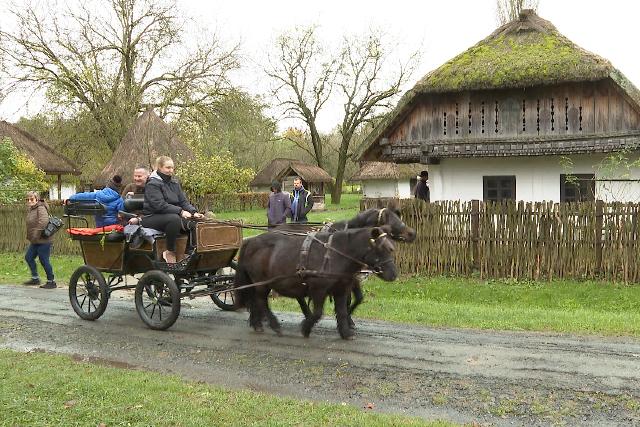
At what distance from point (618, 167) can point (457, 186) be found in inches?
163

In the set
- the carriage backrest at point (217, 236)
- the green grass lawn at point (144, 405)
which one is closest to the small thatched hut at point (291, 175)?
the carriage backrest at point (217, 236)

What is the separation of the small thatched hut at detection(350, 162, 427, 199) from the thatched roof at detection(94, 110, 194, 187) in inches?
852

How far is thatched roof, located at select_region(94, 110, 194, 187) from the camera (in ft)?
88.8

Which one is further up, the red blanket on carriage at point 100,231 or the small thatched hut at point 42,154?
the small thatched hut at point 42,154

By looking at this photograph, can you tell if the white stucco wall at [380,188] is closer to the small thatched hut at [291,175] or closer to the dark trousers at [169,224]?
the small thatched hut at [291,175]

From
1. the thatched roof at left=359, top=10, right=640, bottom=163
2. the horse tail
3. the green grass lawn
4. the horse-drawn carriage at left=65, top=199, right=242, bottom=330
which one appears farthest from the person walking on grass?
the thatched roof at left=359, top=10, right=640, bottom=163

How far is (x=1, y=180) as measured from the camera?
69.8ft

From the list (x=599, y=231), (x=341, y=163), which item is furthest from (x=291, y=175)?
(x=599, y=231)

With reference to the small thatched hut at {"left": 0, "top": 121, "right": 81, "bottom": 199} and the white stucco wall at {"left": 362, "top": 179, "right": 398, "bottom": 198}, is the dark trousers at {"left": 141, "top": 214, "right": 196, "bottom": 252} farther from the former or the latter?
the white stucco wall at {"left": 362, "top": 179, "right": 398, "bottom": 198}

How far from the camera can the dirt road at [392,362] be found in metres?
5.15

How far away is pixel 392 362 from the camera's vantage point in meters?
6.39

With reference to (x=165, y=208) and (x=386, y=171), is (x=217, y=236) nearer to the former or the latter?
(x=165, y=208)

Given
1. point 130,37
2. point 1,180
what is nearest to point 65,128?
point 130,37

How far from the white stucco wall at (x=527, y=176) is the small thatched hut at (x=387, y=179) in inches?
1122
